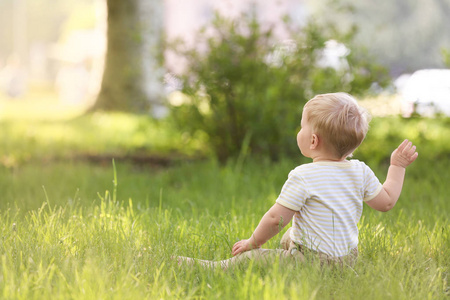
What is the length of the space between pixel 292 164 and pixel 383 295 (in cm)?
312

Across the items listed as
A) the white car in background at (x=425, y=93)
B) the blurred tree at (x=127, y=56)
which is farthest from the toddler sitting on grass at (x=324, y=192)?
the blurred tree at (x=127, y=56)

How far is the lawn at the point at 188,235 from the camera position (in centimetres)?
226

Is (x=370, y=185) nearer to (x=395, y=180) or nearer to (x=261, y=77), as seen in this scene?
(x=395, y=180)

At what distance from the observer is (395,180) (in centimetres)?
279

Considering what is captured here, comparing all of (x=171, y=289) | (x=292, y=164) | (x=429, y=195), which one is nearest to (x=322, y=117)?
(x=171, y=289)

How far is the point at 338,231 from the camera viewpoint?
8.63 feet

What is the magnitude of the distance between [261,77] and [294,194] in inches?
119

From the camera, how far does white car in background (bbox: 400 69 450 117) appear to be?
5.18 meters

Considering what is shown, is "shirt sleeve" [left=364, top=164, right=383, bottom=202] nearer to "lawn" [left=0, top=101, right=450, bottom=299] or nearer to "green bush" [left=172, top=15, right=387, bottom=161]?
"lawn" [left=0, top=101, right=450, bottom=299]

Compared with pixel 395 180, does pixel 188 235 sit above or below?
below

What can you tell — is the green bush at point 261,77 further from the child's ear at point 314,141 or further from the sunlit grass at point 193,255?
the child's ear at point 314,141

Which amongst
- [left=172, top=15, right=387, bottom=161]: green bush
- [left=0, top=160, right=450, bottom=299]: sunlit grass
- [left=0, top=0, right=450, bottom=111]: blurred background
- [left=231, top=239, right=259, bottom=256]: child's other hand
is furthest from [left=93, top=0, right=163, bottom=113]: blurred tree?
[left=0, top=0, right=450, bottom=111]: blurred background

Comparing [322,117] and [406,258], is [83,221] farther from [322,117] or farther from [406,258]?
[406,258]

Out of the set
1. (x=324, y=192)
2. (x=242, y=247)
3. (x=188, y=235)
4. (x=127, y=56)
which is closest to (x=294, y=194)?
(x=324, y=192)
